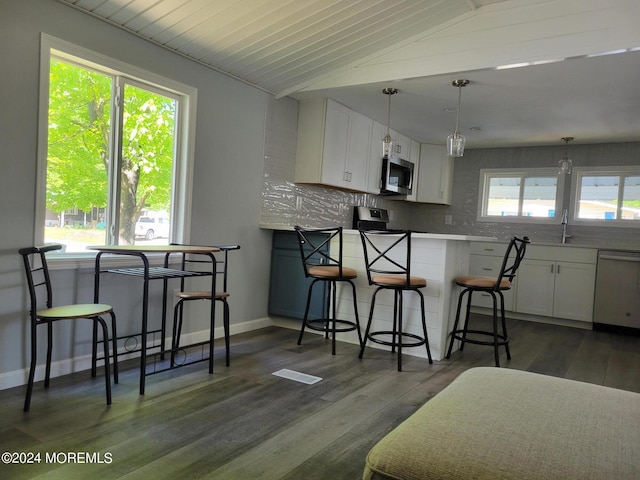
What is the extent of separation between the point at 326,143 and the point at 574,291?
126 inches

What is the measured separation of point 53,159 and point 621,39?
3443 millimetres

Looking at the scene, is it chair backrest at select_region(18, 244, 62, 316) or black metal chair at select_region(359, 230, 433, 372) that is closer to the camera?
chair backrest at select_region(18, 244, 62, 316)

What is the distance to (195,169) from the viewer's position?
344cm

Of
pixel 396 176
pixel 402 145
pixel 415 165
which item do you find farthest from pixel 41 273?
pixel 415 165

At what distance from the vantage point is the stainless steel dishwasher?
184 inches

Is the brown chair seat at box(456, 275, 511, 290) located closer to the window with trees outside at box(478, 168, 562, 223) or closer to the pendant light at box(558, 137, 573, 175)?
the pendant light at box(558, 137, 573, 175)

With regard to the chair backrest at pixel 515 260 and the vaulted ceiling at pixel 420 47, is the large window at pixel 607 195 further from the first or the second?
the chair backrest at pixel 515 260

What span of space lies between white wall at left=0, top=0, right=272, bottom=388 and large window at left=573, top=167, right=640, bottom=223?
4.00 m

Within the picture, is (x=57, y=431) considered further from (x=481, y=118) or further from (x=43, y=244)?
(x=481, y=118)

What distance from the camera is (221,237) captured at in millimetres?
3713

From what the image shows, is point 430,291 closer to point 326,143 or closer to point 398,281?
point 398,281

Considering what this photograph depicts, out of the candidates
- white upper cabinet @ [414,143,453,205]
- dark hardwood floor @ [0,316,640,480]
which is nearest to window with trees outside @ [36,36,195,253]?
dark hardwood floor @ [0,316,640,480]

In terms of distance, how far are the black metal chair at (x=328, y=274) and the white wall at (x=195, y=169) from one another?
21.8 inches

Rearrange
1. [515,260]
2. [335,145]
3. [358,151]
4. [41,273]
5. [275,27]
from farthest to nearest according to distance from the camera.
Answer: [358,151] < [335,145] < [515,260] < [275,27] < [41,273]
